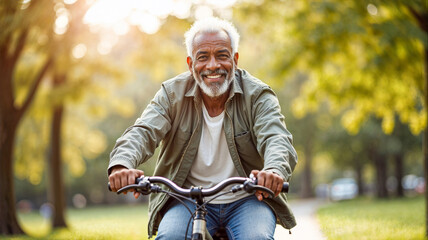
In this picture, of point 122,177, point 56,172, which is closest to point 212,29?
point 122,177

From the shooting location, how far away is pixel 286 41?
37.4 feet

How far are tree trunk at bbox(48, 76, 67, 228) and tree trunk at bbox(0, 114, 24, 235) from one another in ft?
12.4

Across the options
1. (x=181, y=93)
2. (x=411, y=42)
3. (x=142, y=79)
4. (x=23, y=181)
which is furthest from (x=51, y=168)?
(x=23, y=181)

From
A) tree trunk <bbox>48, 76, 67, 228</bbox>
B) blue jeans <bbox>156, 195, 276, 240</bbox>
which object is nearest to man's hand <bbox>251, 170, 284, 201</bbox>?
blue jeans <bbox>156, 195, 276, 240</bbox>

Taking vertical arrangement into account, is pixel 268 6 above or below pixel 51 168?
above

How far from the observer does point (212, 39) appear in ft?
11.3

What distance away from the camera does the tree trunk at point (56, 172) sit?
545 inches

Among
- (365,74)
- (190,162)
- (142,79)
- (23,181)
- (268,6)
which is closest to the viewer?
(190,162)

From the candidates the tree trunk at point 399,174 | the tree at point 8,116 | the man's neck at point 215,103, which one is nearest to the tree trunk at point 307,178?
the tree trunk at point 399,174

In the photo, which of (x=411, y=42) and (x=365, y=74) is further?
(x=365, y=74)

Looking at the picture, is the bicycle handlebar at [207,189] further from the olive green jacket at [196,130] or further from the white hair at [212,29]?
the white hair at [212,29]

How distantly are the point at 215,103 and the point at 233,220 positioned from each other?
83cm

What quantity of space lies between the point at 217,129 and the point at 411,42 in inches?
266

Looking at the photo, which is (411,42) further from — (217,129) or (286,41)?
(217,129)
